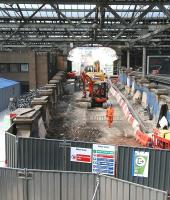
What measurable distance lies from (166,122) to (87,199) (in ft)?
36.2

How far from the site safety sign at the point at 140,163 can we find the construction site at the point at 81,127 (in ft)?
0.11

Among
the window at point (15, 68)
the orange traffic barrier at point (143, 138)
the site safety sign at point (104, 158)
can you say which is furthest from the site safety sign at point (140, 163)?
the window at point (15, 68)

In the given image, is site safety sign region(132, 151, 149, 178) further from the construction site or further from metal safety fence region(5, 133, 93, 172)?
metal safety fence region(5, 133, 93, 172)

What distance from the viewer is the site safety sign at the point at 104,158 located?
516 inches

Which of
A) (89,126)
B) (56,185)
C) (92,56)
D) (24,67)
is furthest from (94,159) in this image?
(92,56)

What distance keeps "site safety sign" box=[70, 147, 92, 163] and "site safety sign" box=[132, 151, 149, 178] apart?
164cm

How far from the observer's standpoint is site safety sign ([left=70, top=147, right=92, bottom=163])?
13.5 m

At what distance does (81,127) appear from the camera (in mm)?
23438

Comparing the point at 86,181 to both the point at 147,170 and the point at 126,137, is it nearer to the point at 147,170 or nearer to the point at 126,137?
the point at 147,170

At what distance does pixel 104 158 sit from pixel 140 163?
1286mm

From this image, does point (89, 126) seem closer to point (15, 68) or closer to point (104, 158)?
point (104, 158)

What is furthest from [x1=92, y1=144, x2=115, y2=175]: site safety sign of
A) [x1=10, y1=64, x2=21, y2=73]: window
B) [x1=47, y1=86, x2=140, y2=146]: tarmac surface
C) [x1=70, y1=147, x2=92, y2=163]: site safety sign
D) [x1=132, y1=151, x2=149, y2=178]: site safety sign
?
[x1=10, y1=64, x2=21, y2=73]: window

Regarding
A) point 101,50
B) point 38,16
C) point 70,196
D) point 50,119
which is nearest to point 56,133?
point 50,119

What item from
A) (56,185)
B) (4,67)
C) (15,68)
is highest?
(4,67)
